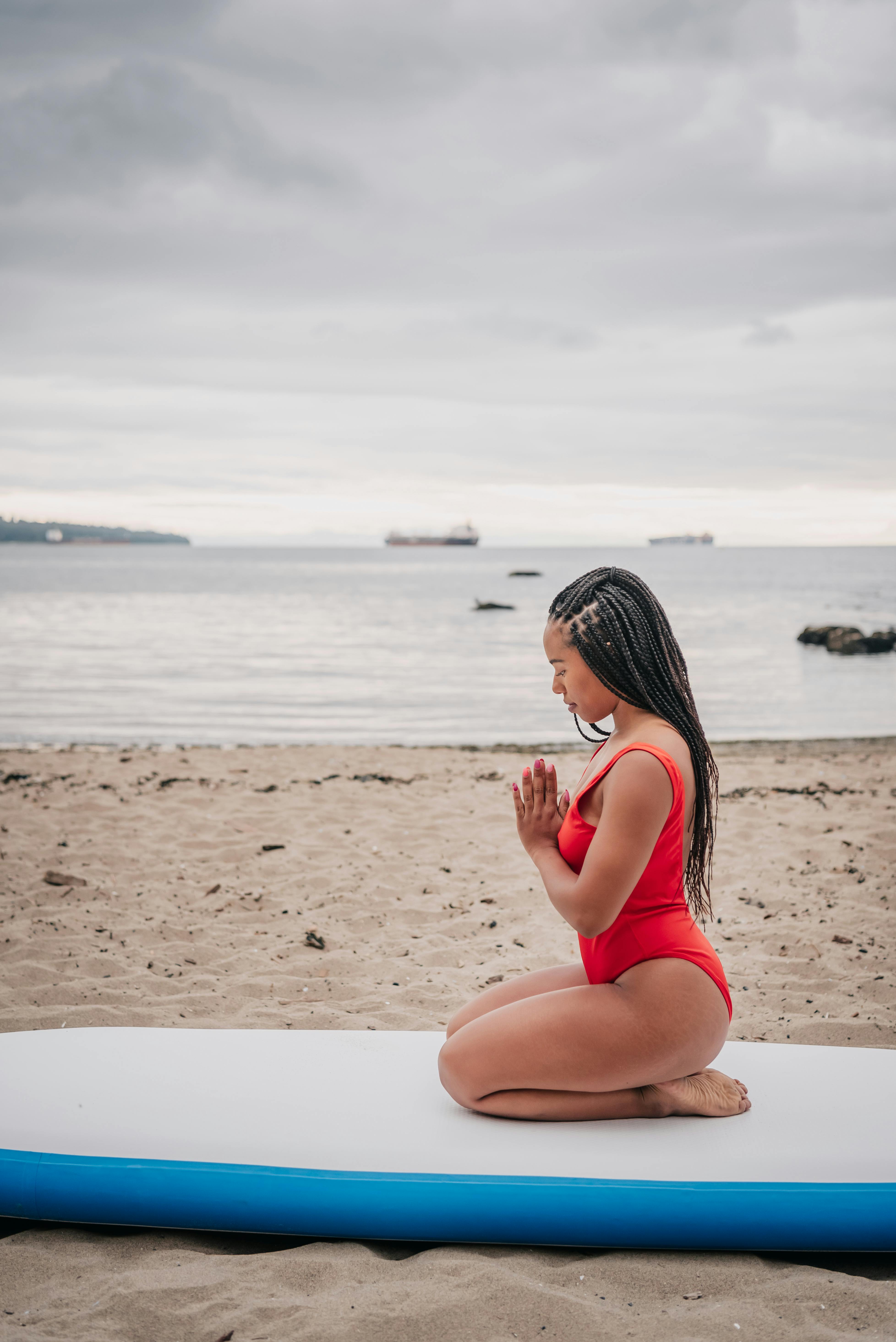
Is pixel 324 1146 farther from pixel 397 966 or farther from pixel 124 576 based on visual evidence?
pixel 124 576

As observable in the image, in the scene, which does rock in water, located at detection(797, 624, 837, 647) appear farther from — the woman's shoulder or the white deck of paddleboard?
the woman's shoulder

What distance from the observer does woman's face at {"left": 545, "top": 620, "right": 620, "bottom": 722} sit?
247 centimetres

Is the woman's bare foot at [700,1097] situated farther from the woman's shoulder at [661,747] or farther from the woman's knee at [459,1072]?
the woman's shoulder at [661,747]

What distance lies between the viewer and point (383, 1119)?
8.56 ft

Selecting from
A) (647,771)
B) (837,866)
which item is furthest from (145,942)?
(837,866)

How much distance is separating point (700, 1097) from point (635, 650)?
123 cm

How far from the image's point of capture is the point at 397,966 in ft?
14.5

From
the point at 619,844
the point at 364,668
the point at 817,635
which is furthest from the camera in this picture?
the point at 817,635

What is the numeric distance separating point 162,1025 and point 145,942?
94 centimetres

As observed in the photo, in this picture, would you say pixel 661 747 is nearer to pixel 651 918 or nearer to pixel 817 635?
pixel 651 918

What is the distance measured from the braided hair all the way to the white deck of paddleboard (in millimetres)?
755

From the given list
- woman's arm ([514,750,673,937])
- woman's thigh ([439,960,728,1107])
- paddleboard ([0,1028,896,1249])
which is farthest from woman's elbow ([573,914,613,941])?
paddleboard ([0,1028,896,1249])

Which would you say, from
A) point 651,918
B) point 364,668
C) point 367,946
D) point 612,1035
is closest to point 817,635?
point 364,668

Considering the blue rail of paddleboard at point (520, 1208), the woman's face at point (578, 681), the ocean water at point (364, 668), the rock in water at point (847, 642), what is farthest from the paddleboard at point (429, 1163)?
the rock in water at point (847, 642)
